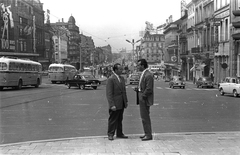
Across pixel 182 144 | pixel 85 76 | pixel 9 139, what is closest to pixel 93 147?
pixel 182 144

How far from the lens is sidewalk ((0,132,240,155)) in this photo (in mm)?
7293

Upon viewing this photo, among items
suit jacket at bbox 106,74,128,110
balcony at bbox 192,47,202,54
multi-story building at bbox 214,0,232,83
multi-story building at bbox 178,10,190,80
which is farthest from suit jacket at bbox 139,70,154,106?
multi-story building at bbox 178,10,190,80

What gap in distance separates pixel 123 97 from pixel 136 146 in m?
1.52

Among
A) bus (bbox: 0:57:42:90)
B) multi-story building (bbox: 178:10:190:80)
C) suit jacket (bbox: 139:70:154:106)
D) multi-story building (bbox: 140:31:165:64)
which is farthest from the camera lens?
multi-story building (bbox: 140:31:165:64)

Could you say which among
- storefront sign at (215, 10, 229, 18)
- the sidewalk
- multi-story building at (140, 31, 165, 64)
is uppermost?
multi-story building at (140, 31, 165, 64)

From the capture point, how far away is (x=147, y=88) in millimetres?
8414

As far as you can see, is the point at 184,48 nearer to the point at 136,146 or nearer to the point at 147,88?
the point at 147,88

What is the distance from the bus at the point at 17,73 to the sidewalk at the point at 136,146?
952 inches

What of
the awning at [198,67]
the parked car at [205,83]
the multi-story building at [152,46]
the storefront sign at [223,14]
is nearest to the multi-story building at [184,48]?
the awning at [198,67]

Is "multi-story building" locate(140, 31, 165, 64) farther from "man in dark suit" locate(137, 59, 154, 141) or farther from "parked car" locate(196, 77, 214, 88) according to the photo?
"man in dark suit" locate(137, 59, 154, 141)

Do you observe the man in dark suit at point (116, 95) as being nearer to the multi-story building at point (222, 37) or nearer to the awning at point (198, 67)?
the multi-story building at point (222, 37)

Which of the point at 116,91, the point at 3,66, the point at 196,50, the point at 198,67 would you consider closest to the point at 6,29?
the point at 196,50

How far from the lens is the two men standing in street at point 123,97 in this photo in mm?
8538

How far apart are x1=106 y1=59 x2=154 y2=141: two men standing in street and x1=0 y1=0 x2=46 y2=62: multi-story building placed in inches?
2341
